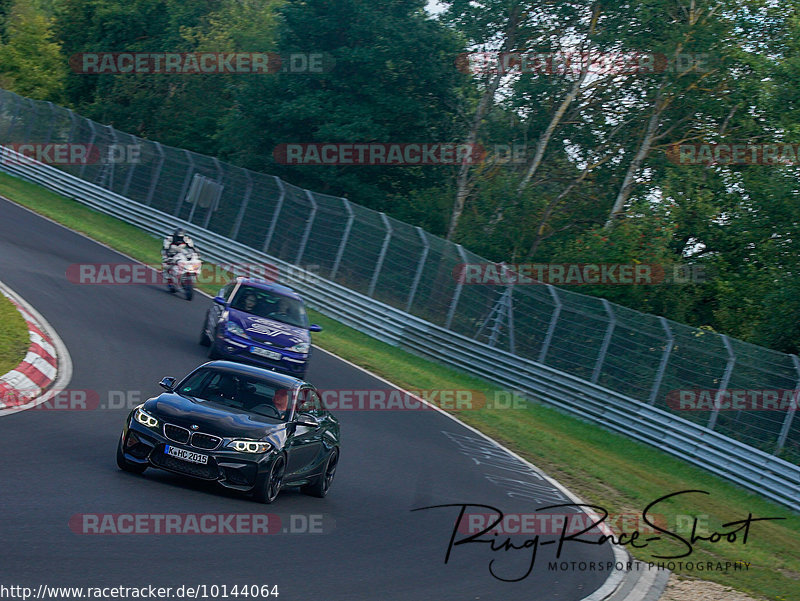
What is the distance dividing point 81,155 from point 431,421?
1026 inches

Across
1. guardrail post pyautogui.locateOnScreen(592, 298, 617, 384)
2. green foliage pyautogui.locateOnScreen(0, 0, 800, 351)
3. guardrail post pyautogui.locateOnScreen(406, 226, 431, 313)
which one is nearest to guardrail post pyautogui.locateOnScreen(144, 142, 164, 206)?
green foliage pyautogui.locateOnScreen(0, 0, 800, 351)

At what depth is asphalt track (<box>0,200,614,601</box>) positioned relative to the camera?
718 centimetres

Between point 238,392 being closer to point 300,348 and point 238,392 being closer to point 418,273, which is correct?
point 300,348

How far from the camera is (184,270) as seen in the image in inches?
957

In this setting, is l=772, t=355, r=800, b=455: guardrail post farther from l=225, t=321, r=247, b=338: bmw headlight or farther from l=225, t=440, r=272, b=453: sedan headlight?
l=225, t=440, r=272, b=453: sedan headlight

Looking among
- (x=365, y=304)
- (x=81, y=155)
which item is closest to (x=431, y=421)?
(x=365, y=304)

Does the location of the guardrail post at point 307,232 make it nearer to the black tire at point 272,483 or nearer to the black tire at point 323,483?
the black tire at point 323,483

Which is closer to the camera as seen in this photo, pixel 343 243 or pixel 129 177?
pixel 343 243

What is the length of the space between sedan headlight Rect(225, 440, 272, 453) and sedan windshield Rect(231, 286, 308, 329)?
27.7ft

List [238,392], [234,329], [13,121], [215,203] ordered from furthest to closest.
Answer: [13,121] < [215,203] < [234,329] < [238,392]

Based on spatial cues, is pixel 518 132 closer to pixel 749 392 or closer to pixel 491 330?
pixel 491 330

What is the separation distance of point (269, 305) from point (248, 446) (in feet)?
29.6

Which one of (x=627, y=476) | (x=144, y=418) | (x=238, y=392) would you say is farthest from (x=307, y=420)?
(x=627, y=476)

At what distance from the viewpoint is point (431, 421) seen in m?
17.6
